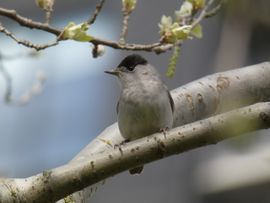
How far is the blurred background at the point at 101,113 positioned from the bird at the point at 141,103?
14.5 feet

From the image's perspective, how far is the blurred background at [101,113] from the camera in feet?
28.3

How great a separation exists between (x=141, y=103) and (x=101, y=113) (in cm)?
632

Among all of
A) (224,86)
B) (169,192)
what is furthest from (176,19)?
(169,192)

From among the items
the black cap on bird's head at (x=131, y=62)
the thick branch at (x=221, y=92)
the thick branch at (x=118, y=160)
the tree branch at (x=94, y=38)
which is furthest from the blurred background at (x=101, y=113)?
the thick branch at (x=118, y=160)

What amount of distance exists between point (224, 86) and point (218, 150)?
566cm

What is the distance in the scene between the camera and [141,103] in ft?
12.0

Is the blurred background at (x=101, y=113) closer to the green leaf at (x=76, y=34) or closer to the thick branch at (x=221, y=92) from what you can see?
the thick branch at (x=221, y=92)

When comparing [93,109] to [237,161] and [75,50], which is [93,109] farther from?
[237,161]

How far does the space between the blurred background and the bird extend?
443 centimetres

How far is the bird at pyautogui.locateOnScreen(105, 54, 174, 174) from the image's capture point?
3443mm

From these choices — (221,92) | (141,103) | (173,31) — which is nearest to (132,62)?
(141,103)

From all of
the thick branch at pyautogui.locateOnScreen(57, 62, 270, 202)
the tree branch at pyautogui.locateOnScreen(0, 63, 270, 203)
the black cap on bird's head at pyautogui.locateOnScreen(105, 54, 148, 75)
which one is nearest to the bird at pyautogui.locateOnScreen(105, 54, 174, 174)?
the black cap on bird's head at pyautogui.locateOnScreen(105, 54, 148, 75)

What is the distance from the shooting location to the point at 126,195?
962 centimetres

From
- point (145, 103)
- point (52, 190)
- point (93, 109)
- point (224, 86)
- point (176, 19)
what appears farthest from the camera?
point (93, 109)
